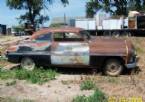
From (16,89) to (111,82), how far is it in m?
3.33

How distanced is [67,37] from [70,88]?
3678 millimetres

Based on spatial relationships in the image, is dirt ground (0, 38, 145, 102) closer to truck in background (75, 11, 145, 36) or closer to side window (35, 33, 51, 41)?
side window (35, 33, 51, 41)

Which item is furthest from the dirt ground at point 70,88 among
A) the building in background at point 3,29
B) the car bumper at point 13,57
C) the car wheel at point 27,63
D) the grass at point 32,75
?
the building in background at point 3,29

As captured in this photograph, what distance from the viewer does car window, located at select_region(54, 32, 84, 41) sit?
17.2 metres

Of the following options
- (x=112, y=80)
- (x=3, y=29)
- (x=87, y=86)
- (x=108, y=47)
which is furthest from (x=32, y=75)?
(x=3, y=29)

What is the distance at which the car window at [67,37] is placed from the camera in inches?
679

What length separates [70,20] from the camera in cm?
4925

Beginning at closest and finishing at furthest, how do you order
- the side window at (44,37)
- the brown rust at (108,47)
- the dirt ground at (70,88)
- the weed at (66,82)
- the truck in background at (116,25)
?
the dirt ground at (70,88) < the weed at (66,82) < the brown rust at (108,47) < the side window at (44,37) < the truck in background at (116,25)

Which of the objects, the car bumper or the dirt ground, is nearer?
the dirt ground

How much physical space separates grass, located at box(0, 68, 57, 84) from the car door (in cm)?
71

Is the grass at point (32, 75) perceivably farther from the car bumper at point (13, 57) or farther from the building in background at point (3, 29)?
the building in background at point (3, 29)

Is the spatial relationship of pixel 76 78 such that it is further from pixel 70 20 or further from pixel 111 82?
pixel 70 20

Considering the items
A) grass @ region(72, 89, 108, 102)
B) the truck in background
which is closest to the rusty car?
grass @ region(72, 89, 108, 102)

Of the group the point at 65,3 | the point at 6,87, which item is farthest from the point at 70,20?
the point at 6,87
